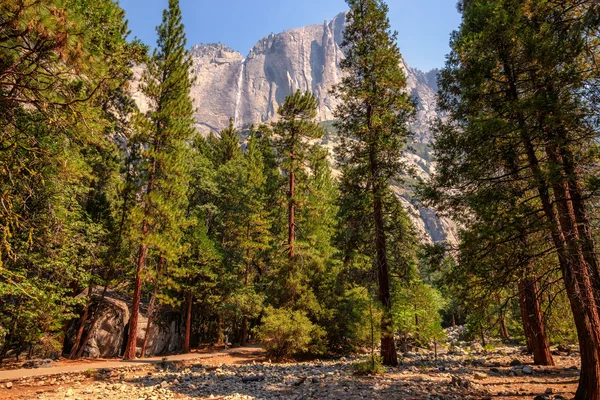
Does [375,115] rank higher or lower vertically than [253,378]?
higher

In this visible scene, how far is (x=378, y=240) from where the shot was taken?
12.3 m

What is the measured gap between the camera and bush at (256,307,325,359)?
15.1 m

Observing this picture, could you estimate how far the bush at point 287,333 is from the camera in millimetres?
15125

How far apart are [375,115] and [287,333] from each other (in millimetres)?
11293

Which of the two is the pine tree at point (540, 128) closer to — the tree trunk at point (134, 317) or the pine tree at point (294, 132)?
the pine tree at point (294, 132)

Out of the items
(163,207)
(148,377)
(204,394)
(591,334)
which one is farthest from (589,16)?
(163,207)

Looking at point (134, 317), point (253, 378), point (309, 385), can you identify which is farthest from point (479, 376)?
point (134, 317)

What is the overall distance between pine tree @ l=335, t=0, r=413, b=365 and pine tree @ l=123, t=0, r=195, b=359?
9.86 meters

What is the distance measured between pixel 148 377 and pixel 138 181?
10.8 metres

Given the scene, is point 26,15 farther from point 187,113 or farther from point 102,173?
point 102,173

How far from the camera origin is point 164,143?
17766 millimetres

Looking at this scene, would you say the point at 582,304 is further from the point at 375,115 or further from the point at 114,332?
the point at 114,332

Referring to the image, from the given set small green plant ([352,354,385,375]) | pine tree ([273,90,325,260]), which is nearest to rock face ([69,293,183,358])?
pine tree ([273,90,325,260])

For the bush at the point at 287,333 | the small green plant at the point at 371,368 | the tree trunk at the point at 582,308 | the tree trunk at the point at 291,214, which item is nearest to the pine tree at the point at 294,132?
the tree trunk at the point at 291,214
